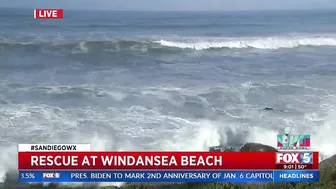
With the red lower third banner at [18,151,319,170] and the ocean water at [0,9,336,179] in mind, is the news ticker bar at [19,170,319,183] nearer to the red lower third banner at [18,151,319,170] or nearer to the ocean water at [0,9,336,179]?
the red lower third banner at [18,151,319,170]

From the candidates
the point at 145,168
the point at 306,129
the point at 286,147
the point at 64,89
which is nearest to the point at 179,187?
the point at 145,168

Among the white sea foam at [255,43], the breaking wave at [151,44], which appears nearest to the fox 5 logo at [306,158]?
the breaking wave at [151,44]

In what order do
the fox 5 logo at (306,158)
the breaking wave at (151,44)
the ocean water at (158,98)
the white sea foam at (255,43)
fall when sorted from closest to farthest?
the fox 5 logo at (306,158)
the ocean water at (158,98)
the breaking wave at (151,44)
the white sea foam at (255,43)

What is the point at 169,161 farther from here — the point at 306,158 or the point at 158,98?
the point at 158,98

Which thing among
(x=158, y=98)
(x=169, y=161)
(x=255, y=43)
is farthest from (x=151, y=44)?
(x=169, y=161)

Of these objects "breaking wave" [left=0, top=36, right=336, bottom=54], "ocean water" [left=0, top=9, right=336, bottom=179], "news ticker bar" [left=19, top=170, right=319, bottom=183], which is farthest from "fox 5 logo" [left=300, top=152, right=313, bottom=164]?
"breaking wave" [left=0, top=36, right=336, bottom=54]

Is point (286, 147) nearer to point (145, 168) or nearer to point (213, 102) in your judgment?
point (145, 168)

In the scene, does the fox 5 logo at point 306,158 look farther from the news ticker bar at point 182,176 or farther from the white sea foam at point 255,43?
the white sea foam at point 255,43
